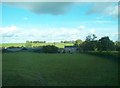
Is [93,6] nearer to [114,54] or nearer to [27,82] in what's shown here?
[114,54]

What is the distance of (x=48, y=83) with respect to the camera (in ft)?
16.9

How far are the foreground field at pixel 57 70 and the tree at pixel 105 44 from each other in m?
0.19

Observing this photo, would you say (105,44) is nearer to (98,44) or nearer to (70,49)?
(98,44)

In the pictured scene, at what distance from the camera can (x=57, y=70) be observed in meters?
5.21

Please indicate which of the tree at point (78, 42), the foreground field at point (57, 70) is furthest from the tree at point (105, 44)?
the tree at point (78, 42)

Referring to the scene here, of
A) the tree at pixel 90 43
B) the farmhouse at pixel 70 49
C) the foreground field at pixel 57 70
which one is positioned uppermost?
the tree at pixel 90 43

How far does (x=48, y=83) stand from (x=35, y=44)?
729mm

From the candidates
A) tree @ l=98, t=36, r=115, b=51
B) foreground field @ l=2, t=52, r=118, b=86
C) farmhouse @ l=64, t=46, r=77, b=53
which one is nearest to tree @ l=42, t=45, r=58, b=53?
foreground field @ l=2, t=52, r=118, b=86

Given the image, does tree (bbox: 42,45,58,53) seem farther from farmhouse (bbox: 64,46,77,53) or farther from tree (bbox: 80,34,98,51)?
tree (bbox: 80,34,98,51)

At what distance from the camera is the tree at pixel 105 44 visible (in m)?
5.11

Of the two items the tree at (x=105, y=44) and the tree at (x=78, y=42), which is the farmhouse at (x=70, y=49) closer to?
the tree at (x=78, y=42)

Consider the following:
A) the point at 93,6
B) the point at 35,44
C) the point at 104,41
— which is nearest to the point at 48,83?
the point at 35,44

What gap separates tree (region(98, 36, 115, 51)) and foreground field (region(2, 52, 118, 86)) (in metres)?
0.19

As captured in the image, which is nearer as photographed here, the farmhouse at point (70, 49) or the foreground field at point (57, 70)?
the foreground field at point (57, 70)
